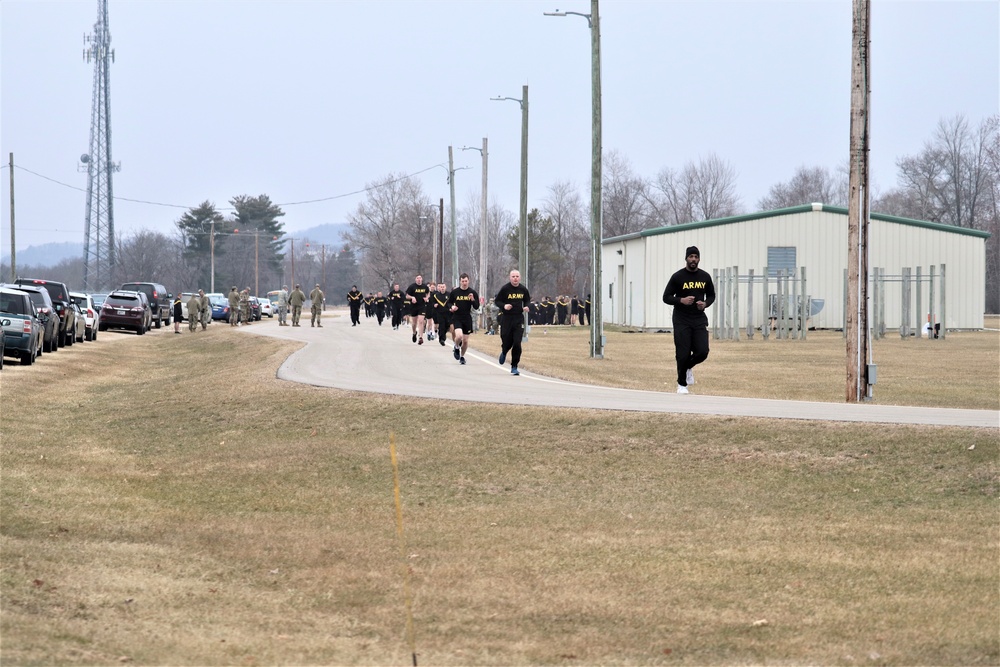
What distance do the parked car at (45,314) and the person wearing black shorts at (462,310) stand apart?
10.6 meters

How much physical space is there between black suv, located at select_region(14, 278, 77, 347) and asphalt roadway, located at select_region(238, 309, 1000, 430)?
907cm

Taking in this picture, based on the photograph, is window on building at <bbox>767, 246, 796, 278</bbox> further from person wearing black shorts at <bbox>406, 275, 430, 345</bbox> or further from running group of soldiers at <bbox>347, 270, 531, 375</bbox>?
person wearing black shorts at <bbox>406, 275, 430, 345</bbox>

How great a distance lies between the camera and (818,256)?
55500mm

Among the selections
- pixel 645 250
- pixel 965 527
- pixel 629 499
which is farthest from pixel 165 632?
pixel 645 250

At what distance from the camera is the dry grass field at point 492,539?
7.36 metres

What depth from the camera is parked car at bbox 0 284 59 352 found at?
32094 millimetres

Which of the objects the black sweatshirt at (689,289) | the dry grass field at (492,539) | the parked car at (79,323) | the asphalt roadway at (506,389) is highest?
the black sweatshirt at (689,289)

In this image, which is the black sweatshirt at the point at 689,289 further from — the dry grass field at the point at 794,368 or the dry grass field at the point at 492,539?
the dry grass field at the point at 794,368

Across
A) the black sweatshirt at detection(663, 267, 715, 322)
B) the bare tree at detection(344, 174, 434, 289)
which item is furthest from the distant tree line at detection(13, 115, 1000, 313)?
the black sweatshirt at detection(663, 267, 715, 322)

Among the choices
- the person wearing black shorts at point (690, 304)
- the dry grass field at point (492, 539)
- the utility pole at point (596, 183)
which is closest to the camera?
the dry grass field at point (492, 539)

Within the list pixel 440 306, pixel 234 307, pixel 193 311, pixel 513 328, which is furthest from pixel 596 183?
pixel 234 307

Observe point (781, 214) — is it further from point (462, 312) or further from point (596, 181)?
point (462, 312)

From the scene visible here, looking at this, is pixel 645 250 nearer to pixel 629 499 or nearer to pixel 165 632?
pixel 629 499

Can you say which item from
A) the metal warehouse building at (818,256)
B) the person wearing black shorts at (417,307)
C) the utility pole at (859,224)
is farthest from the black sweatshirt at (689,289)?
the metal warehouse building at (818,256)
